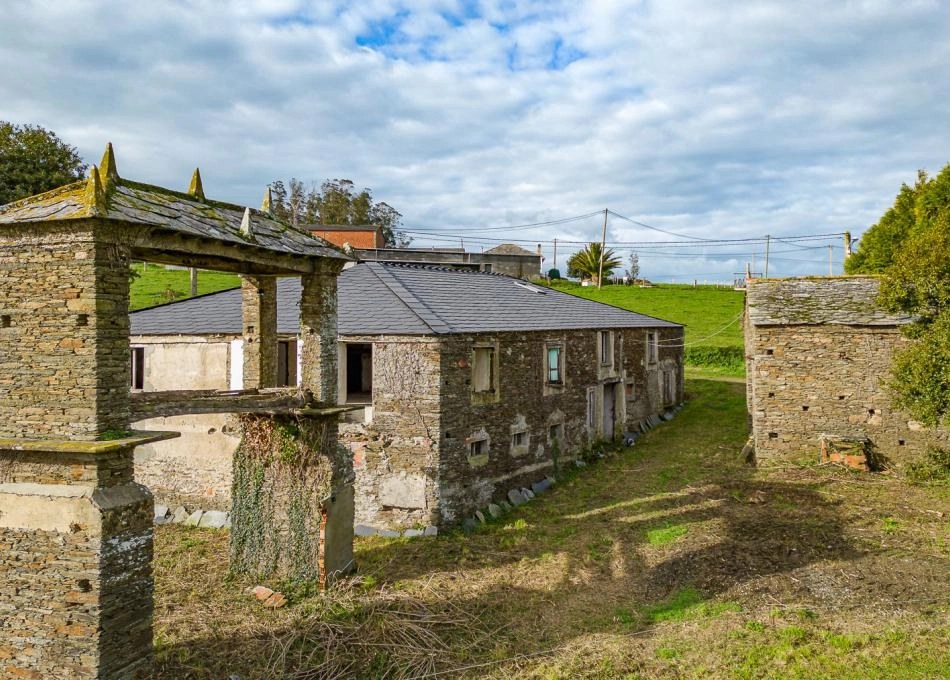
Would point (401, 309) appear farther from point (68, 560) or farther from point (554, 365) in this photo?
point (68, 560)

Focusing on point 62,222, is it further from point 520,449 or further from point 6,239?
point 520,449

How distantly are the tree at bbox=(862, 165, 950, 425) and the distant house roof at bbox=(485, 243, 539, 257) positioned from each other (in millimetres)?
48728

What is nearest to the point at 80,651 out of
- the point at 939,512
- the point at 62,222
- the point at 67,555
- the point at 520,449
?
the point at 67,555

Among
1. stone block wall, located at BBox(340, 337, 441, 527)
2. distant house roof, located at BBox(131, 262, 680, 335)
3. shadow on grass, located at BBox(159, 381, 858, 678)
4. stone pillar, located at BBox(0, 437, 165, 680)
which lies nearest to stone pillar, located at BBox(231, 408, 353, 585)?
shadow on grass, located at BBox(159, 381, 858, 678)

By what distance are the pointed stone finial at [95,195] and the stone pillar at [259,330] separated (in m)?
4.83

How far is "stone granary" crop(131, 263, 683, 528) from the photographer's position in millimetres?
15070

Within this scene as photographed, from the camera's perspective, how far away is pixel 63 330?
24.6 ft

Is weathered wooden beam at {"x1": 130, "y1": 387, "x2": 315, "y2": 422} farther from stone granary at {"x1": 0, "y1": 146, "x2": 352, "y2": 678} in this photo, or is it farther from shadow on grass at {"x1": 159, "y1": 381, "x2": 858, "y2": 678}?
shadow on grass at {"x1": 159, "y1": 381, "x2": 858, "y2": 678}

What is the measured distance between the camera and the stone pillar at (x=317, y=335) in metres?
11.2

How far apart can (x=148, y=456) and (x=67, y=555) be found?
10.7 metres

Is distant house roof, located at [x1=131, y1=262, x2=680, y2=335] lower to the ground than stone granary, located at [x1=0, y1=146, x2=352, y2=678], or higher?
higher

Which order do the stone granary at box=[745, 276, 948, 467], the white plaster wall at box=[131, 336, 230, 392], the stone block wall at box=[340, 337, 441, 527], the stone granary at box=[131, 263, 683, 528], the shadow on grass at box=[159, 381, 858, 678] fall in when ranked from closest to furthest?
the shadow on grass at box=[159, 381, 858, 678] < the stone block wall at box=[340, 337, 441, 527] < the stone granary at box=[131, 263, 683, 528] < the white plaster wall at box=[131, 336, 230, 392] < the stone granary at box=[745, 276, 948, 467]

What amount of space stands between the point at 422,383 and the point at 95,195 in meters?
8.79

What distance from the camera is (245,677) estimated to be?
28.2 feet
